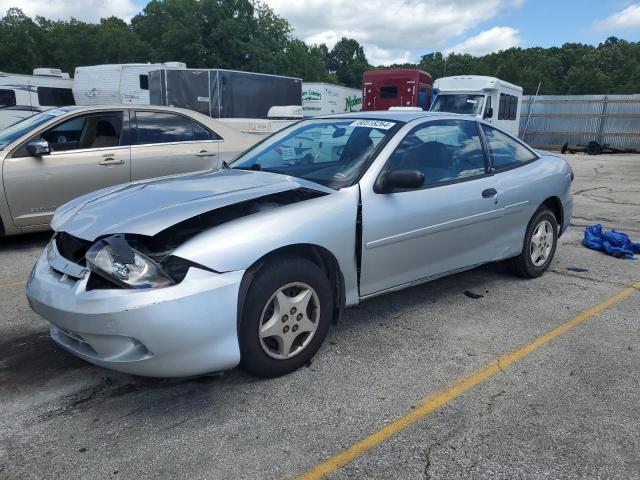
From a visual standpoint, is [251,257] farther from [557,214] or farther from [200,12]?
[200,12]

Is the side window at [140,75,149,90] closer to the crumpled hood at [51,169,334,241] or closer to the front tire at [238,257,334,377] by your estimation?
the crumpled hood at [51,169,334,241]

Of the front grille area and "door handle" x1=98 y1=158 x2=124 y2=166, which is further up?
"door handle" x1=98 y1=158 x2=124 y2=166

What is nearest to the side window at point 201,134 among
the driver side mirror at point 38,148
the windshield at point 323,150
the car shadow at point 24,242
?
the driver side mirror at point 38,148

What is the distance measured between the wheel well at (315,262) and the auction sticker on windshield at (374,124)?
46.5 inches

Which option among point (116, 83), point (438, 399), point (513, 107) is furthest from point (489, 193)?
point (513, 107)

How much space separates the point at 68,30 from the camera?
156ft

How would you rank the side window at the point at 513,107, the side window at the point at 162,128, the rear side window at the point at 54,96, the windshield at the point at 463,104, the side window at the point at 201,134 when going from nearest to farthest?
the side window at the point at 162,128
the side window at the point at 201,134
the windshield at the point at 463,104
the rear side window at the point at 54,96
the side window at the point at 513,107

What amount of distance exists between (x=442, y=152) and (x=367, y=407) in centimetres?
214

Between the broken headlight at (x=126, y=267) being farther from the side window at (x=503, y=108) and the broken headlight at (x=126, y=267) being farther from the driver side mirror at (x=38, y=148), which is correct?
the side window at (x=503, y=108)

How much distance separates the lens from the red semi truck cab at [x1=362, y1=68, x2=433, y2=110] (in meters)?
19.1

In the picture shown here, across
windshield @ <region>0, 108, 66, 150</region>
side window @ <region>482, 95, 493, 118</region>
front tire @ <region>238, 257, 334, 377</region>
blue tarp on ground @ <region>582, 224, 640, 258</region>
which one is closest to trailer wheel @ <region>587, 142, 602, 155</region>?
side window @ <region>482, 95, 493, 118</region>

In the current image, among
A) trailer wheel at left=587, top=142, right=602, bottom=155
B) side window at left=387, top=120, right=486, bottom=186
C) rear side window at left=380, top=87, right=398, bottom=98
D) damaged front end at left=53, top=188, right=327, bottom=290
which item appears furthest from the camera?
trailer wheel at left=587, top=142, right=602, bottom=155

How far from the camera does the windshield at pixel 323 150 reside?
12.0 ft

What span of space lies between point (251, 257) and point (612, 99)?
2653cm
